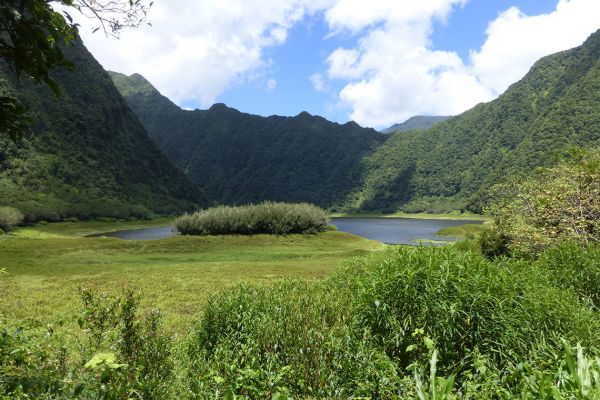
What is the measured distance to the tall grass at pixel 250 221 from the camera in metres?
70.0

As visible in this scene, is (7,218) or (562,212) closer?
(562,212)

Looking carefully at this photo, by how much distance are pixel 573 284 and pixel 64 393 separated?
597 inches

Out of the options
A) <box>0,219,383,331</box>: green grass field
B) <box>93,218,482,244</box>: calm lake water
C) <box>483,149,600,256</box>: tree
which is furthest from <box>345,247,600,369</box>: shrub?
<box>93,218,482,244</box>: calm lake water

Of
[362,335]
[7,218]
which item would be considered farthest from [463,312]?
[7,218]

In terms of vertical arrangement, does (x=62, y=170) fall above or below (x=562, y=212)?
above

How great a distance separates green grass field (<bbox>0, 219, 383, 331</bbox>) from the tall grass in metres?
3.30

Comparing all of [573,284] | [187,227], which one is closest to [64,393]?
[573,284]

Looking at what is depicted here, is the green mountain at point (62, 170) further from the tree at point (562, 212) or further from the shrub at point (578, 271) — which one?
the shrub at point (578, 271)

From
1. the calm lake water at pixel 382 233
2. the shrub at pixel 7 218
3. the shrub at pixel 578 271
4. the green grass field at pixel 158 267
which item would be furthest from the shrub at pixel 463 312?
the shrub at pixel 7 218

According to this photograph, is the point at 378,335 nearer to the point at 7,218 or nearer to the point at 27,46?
the point at 27,46

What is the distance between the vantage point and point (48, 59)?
160 inches

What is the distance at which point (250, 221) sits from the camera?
70438 mm

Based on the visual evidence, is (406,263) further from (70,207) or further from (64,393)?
(70,207)

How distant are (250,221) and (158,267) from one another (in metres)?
32.2
